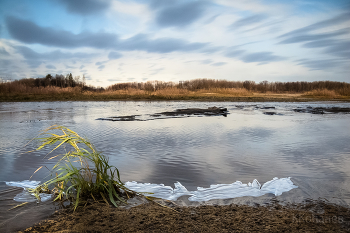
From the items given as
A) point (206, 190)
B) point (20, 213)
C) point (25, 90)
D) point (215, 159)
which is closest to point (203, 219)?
point (206, 190)

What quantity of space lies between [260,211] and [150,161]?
7.70ft

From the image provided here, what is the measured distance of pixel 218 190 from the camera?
3025 millimetres

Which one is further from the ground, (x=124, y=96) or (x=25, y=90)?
(x=25, y=90)

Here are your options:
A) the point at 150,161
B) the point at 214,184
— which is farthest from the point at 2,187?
the point at 214,184

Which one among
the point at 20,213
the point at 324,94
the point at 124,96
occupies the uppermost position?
the point at 324,94

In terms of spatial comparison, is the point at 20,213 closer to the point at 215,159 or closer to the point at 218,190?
the point at 218,190

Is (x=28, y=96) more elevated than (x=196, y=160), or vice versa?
(x=28, y=96)

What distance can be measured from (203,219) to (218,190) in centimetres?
86

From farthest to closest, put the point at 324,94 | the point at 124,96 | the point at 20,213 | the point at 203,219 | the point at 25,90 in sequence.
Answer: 1. the point at 324,94
2. the point at 124,96
3. the point at 25,90
4. the point at 20,213
5. the point at 203,219

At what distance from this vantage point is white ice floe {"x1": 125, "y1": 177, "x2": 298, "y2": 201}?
9.40 ft

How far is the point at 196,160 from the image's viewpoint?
4.37 metres

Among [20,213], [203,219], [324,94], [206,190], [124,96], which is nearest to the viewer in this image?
[203,219]

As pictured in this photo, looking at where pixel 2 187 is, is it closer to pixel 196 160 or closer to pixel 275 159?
pixel 196 160

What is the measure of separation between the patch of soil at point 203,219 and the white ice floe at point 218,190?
1.04 ft
